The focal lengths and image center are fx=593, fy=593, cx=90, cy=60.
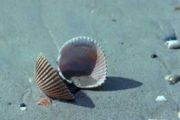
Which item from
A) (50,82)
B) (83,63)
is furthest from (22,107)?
(83,63)

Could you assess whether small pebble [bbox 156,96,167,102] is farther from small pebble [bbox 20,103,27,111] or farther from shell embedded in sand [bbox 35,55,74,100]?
small pebble [bbox 20,103,27,111]

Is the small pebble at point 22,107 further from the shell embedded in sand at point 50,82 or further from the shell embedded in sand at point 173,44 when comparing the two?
the shell embedded in sand at point 173,44

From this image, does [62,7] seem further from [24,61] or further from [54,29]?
[24,61]

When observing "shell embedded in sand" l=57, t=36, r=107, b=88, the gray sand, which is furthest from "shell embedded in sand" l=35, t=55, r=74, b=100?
"shell embedded in sand" l=57, t=36, r=107, b=88

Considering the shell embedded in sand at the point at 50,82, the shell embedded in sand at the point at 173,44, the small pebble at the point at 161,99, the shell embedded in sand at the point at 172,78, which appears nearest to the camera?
the shell embedded in sand at the point at 50,82

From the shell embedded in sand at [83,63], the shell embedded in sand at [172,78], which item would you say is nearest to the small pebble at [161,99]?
the shell embedded in sand at [172,78]
